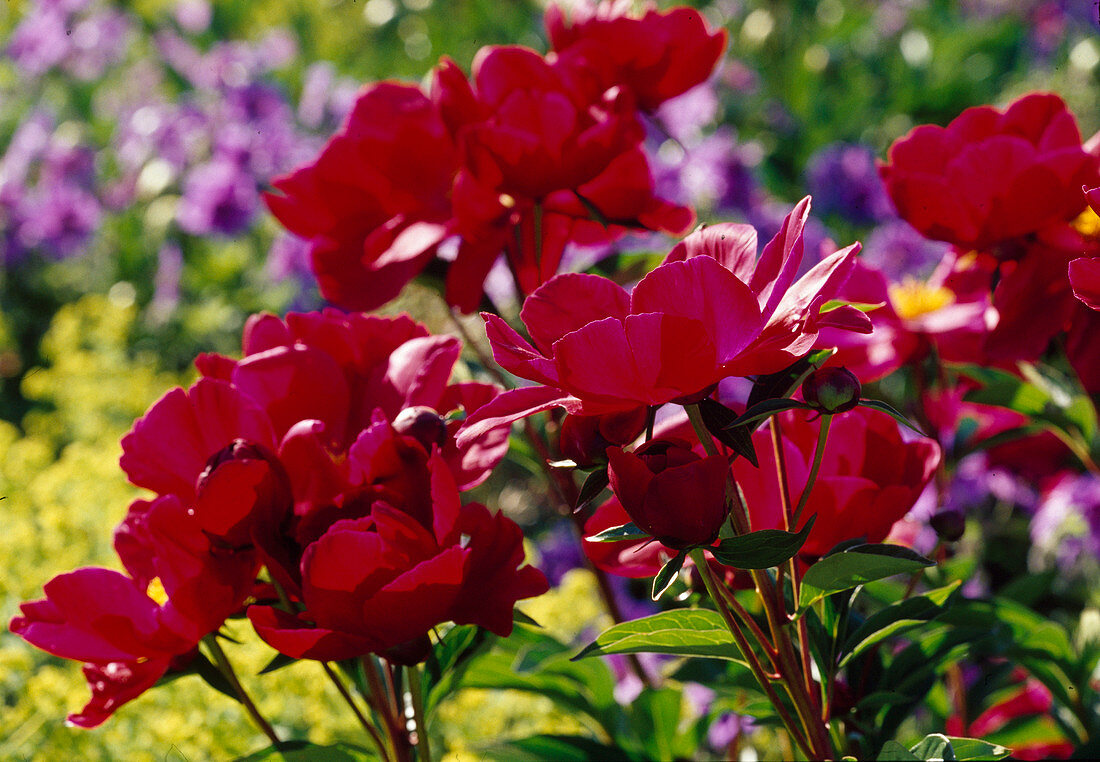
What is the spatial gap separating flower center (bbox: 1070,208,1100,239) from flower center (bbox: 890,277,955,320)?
12 cm

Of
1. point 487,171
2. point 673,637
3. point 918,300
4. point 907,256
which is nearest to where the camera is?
point 673,637

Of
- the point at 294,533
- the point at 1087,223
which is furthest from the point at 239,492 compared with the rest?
the point at 1087,223

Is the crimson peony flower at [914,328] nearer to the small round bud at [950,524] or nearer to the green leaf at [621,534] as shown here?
the small round bud at [950,524]

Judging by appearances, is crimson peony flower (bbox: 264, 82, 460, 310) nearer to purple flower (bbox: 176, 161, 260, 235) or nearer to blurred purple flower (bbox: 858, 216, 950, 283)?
blurred purple flower (bbox: 858, 216, 950, 283)

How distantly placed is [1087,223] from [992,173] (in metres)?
0.09

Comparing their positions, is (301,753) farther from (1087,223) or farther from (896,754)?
(1087,223)

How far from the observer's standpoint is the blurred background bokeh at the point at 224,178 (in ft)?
3.38

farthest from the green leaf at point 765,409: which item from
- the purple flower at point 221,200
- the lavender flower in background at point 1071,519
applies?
the purple flower at point 221,200

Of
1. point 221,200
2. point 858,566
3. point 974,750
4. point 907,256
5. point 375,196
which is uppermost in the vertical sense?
point 375,196

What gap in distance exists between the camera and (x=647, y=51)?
26.8 inches

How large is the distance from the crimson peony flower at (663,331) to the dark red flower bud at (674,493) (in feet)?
0.08

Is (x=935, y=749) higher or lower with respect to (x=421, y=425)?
lower

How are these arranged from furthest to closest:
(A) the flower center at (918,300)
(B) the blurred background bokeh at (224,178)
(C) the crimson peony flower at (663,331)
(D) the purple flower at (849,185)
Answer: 1. (D) the purple flower at (849,185)
2. (B) the blurred background bokeh at (224,178)
3. (A) the flower center at (918,300)
4. (C) the crimson peony flower at (663,331)

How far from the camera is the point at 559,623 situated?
1.09m
